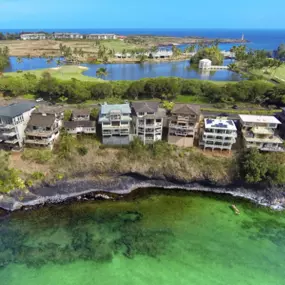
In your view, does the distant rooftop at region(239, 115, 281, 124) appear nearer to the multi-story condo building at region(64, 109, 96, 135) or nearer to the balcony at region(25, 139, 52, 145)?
the multi-story condo building at region(64, 109, 96, 135)

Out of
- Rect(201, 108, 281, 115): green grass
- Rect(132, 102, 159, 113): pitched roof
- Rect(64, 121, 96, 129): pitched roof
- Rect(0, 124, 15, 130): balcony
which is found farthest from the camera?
Rect(201, 108, 281, 115): green grass

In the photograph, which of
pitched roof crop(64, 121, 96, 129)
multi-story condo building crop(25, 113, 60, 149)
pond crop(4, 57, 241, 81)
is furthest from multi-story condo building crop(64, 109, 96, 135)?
pond crop(4, 57, 241, 81)

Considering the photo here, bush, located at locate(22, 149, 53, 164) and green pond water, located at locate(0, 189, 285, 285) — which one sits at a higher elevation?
bush, located at locate(22, 149, 53, 164)

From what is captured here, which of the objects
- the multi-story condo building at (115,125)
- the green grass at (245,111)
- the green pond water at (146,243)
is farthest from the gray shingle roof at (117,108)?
the green grass at (245,111)

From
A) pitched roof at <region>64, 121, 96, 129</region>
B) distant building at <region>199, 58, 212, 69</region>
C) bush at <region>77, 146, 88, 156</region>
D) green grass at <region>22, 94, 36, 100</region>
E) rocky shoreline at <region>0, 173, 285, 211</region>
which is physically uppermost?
distant building at <region>199, 58, 212, 69</region>

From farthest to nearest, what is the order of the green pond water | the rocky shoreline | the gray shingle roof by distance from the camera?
the gray shingle roof
the rocky shoreline
the green pond water

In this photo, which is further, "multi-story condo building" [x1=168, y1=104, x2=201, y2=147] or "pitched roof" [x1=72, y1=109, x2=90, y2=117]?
"pitched roof" [x1=72, y1=109, x2=90, y2=117]
